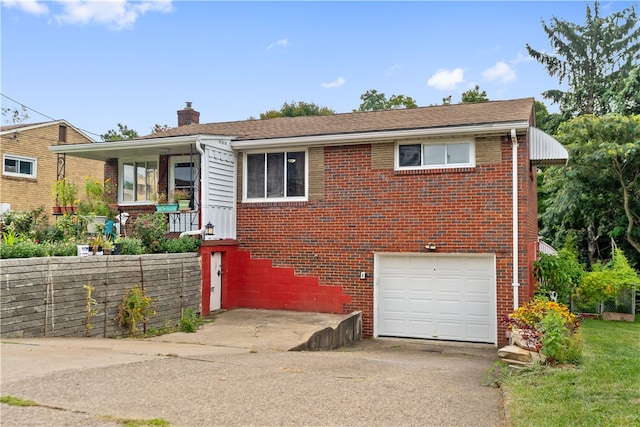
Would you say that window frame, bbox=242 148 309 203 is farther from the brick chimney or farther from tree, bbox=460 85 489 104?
tree, bbox=460 85 489 104

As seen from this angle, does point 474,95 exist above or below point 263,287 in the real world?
above

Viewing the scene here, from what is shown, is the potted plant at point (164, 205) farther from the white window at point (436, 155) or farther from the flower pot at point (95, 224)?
the white window at point (436, 155)

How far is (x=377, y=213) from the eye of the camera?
13.0 meters

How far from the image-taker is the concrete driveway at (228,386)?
4840 mm

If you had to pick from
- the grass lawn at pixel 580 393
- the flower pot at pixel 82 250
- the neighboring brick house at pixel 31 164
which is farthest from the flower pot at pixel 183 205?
the neighboring brick house at pixel 31 164

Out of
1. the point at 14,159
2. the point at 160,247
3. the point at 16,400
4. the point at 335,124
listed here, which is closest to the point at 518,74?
the point at 335,124

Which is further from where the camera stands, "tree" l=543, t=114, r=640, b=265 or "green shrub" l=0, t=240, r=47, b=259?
"tree" l=543, t=114, r=640, b=265

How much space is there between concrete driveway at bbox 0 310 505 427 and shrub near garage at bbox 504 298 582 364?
983 millimetres

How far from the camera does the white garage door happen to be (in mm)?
12195

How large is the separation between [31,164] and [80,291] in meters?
16.8

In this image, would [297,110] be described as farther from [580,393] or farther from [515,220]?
[580,393]

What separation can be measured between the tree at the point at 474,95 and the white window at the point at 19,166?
24.6 m

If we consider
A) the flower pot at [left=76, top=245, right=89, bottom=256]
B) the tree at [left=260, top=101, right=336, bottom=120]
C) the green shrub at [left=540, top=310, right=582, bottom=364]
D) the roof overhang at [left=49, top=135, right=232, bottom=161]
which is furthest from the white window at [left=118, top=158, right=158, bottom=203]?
the tree at [left=260, top=101, right=336, bottom=120]

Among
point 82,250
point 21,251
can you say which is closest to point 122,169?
point 82,250
